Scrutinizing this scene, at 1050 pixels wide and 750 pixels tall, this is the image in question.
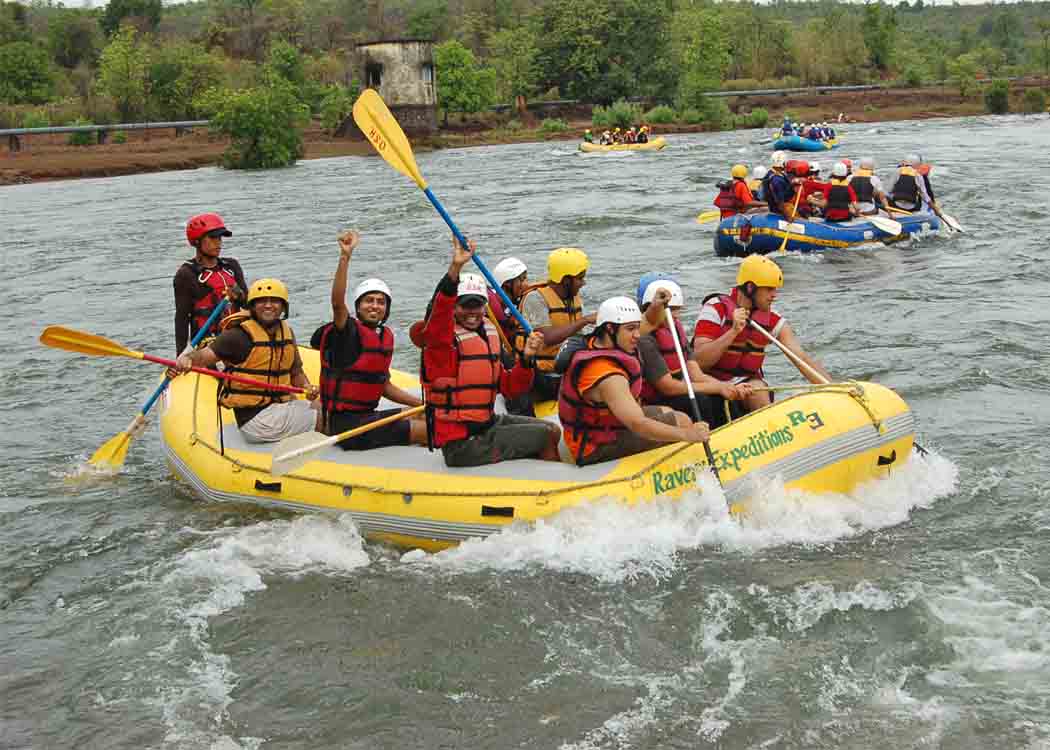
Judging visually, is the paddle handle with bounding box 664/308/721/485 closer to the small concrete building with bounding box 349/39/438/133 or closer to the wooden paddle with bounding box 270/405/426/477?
the wooden paddle with bounding box 270/405/426/477

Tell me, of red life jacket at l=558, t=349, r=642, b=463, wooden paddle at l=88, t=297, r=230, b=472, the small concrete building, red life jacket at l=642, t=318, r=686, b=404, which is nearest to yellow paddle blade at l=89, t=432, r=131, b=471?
wooden paddle at l=88, t=297, r=230, b=472

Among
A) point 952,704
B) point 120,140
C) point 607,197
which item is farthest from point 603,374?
point 120,140

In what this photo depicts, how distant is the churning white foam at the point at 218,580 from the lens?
5324 mm

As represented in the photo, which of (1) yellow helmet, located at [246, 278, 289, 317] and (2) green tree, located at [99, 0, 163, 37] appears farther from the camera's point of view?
(2) green tree, located at [99, 0, 163, 37]

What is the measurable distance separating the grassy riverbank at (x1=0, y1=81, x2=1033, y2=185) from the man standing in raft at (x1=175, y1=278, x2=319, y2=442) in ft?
96.6

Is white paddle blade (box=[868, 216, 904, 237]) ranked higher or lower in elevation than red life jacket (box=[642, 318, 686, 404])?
lower

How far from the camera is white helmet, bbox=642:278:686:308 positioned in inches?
252

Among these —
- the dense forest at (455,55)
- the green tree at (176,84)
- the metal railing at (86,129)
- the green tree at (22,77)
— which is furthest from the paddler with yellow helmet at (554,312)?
the green tree at (22,77)

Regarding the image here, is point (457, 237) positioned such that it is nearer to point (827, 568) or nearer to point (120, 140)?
point (827, 568)

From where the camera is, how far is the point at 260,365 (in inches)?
273

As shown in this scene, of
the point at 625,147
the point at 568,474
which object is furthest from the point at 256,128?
the point at 568,474

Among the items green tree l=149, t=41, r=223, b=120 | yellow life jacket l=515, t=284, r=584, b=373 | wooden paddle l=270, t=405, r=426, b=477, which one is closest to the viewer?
wooden paddle l=270, t=405, r=426, b=477

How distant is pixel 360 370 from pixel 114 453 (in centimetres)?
263

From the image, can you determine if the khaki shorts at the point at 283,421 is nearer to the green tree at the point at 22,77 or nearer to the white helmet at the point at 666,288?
the white helmet at the point at 666,288
